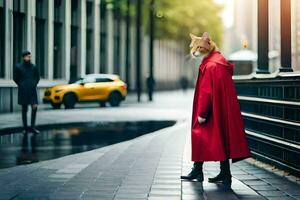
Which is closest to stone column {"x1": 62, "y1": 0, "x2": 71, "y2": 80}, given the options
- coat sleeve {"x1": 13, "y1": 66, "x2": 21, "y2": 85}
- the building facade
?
the building facade

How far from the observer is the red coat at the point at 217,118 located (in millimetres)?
7211

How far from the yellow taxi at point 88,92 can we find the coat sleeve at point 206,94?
67.0 ft

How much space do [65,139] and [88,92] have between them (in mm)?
15631

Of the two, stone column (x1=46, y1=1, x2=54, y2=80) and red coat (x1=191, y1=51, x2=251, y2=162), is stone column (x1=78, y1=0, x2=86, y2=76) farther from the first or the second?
red coat (x1=191, y1=51, x2=251, y2=162)

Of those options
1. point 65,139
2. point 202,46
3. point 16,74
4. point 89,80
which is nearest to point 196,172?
point 202,46

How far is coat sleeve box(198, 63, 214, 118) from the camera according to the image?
7.20 meters

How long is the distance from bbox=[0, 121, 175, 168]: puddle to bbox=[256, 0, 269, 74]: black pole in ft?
10.7

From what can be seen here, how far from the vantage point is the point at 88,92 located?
29062 millimetres

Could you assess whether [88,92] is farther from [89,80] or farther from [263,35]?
[263,35]

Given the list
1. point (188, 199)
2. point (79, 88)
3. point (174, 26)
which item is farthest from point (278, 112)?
point (174, 26)

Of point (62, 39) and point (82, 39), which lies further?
point (82, 39)

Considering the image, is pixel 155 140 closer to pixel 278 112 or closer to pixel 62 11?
pixel 278 112

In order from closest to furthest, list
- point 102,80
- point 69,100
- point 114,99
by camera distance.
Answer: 1. point 69,100
2. point 102,80
3. point 114,99

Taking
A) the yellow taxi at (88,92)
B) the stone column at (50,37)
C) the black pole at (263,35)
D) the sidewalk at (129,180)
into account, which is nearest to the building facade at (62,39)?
the stone column at (50,37)
